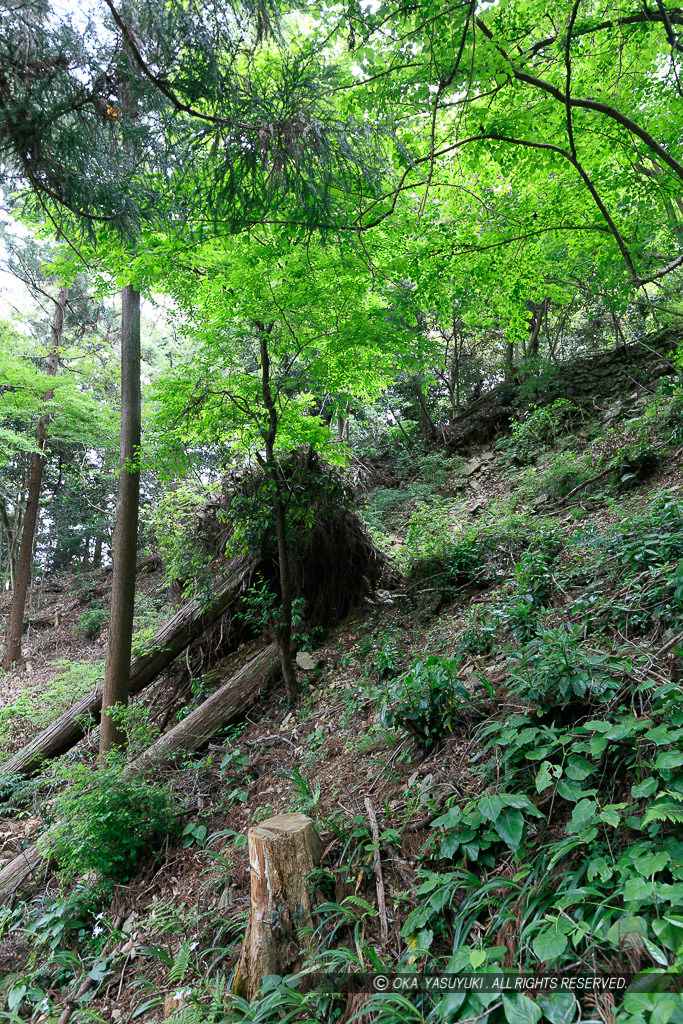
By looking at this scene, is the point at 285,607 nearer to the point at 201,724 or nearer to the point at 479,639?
the point at 201,724

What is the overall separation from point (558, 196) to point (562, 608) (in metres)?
4.16

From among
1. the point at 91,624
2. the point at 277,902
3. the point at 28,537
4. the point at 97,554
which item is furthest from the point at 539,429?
the point at 97,554

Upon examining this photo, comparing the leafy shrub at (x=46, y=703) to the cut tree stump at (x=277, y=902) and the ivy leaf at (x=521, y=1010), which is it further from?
the ivy leaf at (x=521, y=1010)

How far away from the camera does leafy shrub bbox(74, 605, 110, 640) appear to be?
12875 mm

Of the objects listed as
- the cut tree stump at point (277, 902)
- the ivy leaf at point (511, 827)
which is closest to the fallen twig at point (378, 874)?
the cut tree stump at point (277, 902)

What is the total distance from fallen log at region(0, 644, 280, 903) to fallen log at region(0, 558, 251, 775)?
2.96ft

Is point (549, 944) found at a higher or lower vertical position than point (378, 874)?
higher

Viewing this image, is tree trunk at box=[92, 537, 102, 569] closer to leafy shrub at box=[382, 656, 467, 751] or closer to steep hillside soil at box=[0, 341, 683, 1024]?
steep hillside soil at box=[0, 341, 683, 1024]

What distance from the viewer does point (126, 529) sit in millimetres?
6617

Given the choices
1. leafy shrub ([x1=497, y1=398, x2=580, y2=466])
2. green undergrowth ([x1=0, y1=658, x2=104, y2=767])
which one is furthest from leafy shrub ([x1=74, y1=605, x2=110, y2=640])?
leafy shrub ([x1=497, y1=398, x2=580, y2=466])

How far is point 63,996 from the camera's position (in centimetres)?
339

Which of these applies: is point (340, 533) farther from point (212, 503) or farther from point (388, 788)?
point (388, 788)

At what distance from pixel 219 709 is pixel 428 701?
335 centimetres

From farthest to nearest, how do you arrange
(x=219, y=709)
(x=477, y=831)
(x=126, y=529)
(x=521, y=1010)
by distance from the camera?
1. (x=126, y=529)
2. (x=219, y=709)
3. (x=477, y=831)
4. (x=521, y=1010)
